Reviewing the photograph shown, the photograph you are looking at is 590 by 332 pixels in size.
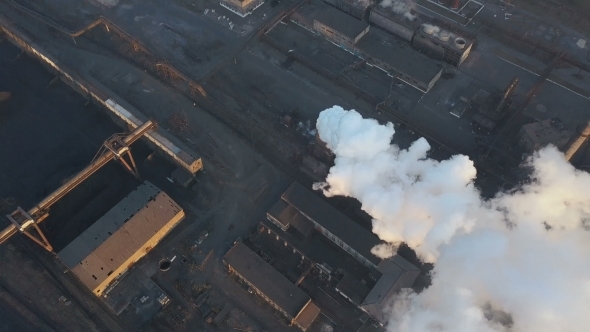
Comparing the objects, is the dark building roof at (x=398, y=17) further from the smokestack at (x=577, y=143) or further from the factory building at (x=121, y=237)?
the factory building at (x=121, y=237)

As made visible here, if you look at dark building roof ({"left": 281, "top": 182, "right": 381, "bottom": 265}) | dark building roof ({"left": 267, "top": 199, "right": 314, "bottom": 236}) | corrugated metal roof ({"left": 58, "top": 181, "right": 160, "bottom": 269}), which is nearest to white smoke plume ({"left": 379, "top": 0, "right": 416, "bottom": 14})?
dark building roof ({"left": 281, "top": 182, "right": 381, "bottom": 265})

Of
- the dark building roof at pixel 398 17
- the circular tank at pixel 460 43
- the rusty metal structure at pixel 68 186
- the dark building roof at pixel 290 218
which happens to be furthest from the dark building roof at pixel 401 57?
the rusty metal structure at pixel 68 186

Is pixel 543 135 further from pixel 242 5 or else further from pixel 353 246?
pixel 242 5

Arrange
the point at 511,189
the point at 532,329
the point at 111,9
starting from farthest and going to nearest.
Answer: the point at 111,9 → the point at 511,189 → the point at 532,329

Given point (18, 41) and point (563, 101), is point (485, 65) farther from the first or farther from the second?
point (18, 41)

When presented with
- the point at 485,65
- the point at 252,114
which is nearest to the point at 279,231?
the point at 252,114

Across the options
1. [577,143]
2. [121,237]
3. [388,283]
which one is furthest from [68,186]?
[577,143]

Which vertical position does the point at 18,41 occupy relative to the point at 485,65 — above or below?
below
